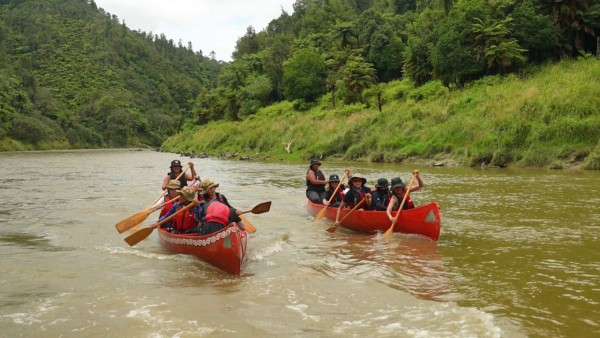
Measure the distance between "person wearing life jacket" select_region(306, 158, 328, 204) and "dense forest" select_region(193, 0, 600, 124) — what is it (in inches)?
773

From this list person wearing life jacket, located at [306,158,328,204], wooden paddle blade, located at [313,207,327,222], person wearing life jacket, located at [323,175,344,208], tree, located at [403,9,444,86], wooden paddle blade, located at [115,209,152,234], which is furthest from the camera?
tree, located at [403,9,444,86]

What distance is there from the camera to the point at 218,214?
21.9 feet

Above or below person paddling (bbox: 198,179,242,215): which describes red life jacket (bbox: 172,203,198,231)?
below

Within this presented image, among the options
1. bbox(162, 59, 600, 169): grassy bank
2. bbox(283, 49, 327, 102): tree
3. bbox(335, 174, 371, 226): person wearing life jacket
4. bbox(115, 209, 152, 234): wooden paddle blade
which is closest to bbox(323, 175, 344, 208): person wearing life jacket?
bbox(335, 174, 371, 226): person wearing life jacket

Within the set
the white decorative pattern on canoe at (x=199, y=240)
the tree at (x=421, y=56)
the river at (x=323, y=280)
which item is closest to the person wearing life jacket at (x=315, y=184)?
the river at (x=323, y=280)

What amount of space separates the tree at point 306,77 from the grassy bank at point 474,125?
26.2 feet

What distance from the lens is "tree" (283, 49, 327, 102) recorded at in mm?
46812

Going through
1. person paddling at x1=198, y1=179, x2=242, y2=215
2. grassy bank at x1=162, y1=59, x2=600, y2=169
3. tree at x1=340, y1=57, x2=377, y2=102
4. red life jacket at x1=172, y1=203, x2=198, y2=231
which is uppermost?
tree at x1=340, y1=57, x2=377, y2=102

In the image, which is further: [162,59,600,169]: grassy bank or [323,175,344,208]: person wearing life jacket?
[162,59,600,169]: grassy bank

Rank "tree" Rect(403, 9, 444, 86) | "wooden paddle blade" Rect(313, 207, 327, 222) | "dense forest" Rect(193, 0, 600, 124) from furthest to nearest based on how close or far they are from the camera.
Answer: "tree" Rect(403, 9, 444, 86), "dense forest" Rect(193, 0, 600, 124), "wooden paddle blade" Rect(313, 207, 327, 222)

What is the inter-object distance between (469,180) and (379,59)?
3249cm

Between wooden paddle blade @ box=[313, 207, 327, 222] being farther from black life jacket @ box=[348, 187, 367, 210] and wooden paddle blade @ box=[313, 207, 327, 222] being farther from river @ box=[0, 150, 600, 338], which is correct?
black life jacket @ box=[348, 187, 367, 210]

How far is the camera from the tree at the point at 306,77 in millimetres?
46812

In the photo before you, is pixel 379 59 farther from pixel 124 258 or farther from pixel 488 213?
pixel 124 258
